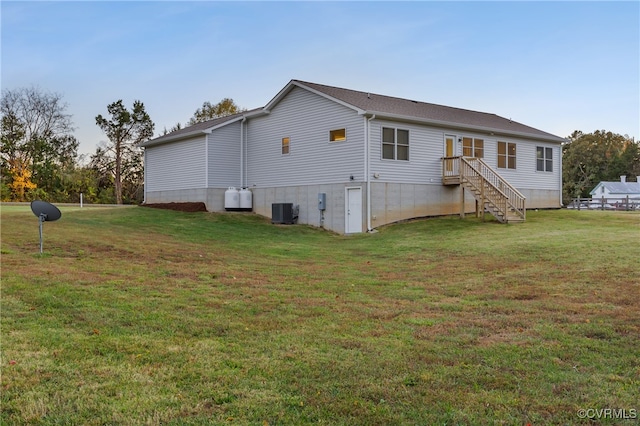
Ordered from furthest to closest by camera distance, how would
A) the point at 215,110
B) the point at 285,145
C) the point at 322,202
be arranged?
1. the point at 215,110
2. the point at 285,145
3. the point at 322,202

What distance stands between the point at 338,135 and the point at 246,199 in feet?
19.5

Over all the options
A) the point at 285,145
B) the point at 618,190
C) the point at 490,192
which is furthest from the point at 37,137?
the point at 618,190

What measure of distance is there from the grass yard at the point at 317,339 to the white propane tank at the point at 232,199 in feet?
39.3

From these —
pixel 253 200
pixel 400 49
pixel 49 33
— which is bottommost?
pixel 253 200

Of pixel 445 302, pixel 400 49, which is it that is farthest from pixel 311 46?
pixel 445 302

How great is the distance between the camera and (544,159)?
85.8ft

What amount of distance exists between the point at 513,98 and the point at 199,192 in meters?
18.8

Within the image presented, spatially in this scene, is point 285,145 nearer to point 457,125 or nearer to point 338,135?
point 338,135

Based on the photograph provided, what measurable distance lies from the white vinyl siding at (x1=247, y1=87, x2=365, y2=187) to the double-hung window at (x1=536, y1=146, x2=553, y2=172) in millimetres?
11751

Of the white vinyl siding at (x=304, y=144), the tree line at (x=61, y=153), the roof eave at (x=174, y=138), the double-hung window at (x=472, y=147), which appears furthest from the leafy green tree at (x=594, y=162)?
the roof eave at (x=174, y=138)

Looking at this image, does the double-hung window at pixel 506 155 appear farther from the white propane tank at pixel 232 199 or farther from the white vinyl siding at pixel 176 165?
the white vinyl siding at pixel 176 165

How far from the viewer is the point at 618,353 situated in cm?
456

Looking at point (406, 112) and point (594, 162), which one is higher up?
point (594, 162)

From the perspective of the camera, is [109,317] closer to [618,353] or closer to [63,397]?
[63,397]
